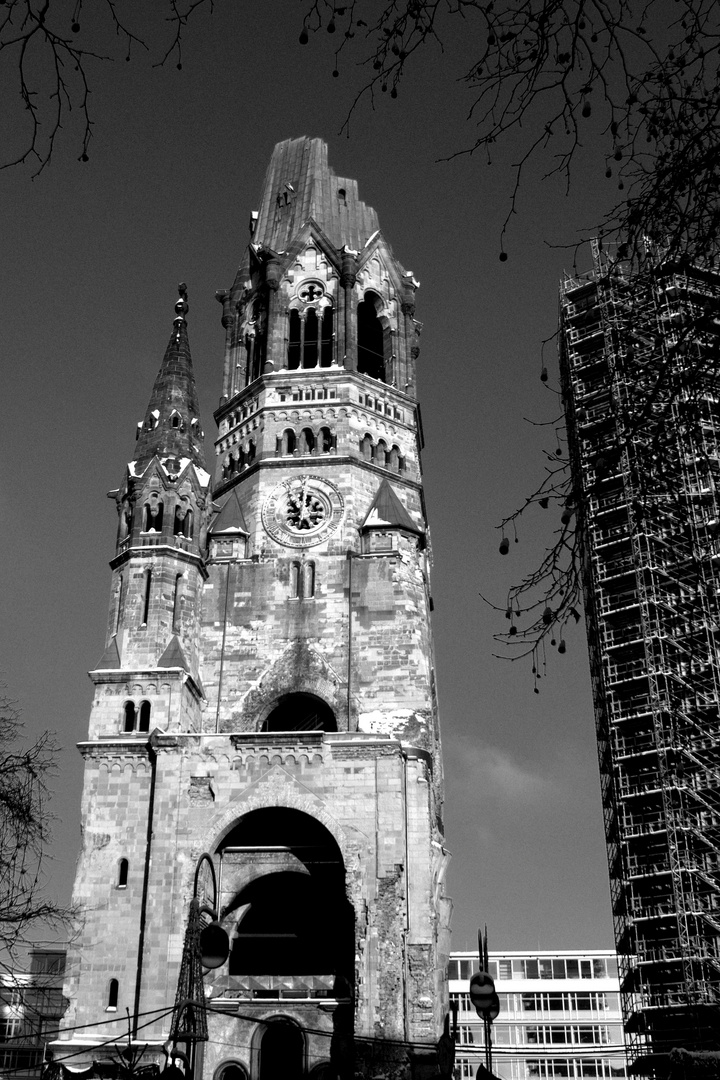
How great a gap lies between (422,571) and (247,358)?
11551 millimetres

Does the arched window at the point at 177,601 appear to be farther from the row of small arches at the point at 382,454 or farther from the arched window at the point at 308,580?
the row of small arches at the point at 382,454

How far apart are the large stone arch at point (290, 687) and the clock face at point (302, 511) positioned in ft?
13.5

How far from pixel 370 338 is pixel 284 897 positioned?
73.0 ft

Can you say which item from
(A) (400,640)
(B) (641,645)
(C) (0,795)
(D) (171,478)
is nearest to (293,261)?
(D) (171,478)

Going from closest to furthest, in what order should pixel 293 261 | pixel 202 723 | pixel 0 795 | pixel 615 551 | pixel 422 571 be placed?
pixel 0 795 → pixel 202 723 → pixel 422 571 → pixel 293 261 → pixel 615 551

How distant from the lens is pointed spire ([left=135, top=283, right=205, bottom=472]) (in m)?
42.0

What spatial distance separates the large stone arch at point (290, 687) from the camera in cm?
3884

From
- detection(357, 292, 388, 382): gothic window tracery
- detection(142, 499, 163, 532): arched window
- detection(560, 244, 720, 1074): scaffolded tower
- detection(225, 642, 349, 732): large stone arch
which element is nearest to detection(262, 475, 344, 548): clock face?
detection(142, 499, 163, 532): arched window

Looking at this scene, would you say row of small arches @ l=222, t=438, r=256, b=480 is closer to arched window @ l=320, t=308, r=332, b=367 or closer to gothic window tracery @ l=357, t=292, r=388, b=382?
arched window @ l=320, t=308, r=332, b=367

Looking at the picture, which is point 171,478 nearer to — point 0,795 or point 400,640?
point 400,640

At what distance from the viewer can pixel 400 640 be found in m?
39.3

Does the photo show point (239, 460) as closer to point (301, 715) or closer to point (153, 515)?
point (153, 515)

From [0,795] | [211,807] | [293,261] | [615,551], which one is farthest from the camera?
[615,551]

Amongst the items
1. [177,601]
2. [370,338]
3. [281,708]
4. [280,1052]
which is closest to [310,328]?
[370,338]
